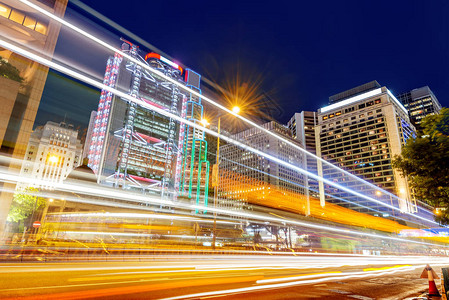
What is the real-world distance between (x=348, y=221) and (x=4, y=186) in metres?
38.4

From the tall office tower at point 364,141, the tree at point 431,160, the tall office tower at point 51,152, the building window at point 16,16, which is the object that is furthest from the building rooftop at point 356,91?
the building window at point 16,16

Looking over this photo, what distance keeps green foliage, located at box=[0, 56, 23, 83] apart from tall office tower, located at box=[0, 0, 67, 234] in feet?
0.28

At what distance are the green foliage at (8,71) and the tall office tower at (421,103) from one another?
214665 mm

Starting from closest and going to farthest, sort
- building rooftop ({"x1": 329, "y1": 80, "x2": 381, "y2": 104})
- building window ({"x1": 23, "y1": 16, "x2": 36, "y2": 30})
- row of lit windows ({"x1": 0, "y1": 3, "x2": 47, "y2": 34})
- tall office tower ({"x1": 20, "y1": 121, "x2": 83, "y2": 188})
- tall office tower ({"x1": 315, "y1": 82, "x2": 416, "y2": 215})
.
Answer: row of lit windows ({"x1": 0, "y1": 3, "x2": 47, "y2": 34}), building window ({"x1": 23, "y1": 16, "x2": 36, "y2": 30}), tall office tower ({"x1": 315, "y1": 82, "x2": 416, "y2": 215}), tall office tower ({"x1": 20, "y1": 121, "x2": 83, "y2": 188}), building rooftop ({"x1": 329, "y1": 80, "x2": 381, "y2": 104})

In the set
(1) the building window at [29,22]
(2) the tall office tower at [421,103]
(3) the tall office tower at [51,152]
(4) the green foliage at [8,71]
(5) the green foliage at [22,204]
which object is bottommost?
(5) the green foliage at [22,204]

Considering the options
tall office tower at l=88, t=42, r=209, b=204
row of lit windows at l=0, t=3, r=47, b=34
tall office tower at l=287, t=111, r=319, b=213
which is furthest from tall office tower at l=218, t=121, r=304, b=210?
row of lit windows at l=0, t=3, r=47, b=34

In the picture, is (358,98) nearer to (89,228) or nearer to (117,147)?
(117,147)

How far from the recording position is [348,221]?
1276 inches

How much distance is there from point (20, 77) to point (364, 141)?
479 ft

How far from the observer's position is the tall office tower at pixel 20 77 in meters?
22.9

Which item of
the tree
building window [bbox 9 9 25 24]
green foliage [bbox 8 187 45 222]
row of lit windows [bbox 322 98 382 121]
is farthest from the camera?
row of lit windows [bbox 322 98 382 121]

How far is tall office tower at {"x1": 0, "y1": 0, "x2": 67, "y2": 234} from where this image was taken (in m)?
22.9

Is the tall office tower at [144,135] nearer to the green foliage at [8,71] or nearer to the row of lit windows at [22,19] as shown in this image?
the row of lit windows at [22,19]

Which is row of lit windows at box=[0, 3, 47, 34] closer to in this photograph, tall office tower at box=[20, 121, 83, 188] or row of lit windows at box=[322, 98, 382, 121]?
tall office tower at box=[20, 121, 83, 188]
